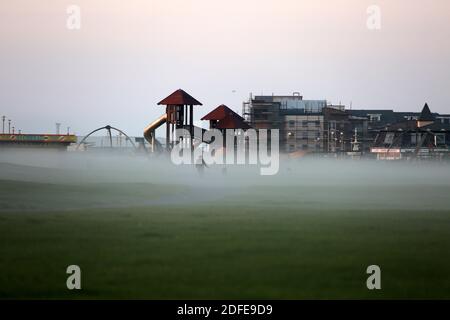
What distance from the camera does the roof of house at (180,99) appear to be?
70.8m

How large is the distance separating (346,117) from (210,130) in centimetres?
7111

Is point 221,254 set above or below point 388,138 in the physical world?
below

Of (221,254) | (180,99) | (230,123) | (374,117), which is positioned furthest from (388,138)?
(221,254)

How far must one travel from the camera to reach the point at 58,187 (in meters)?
39.7

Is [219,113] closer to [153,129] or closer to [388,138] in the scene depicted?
[153,129]

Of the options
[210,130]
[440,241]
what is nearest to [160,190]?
[440,241]

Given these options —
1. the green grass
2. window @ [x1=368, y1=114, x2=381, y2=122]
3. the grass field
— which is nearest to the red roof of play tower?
Result: the grass field

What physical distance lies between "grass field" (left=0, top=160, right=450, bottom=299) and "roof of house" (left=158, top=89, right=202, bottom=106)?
38994 mm

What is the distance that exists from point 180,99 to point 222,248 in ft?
174

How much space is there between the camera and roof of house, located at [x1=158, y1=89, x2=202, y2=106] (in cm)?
7081

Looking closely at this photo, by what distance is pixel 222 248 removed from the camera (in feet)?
61.8

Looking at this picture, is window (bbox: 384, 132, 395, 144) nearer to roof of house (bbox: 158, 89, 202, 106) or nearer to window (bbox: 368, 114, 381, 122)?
window (bbox: 368, 114, 381, 122)

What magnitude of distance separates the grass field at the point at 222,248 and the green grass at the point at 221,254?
0.10ft
